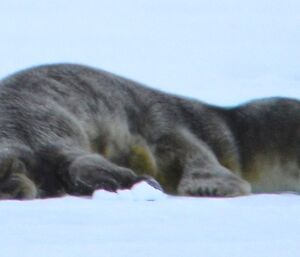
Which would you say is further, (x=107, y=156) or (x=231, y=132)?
(x=231, y=132)

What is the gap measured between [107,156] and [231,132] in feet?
2.65

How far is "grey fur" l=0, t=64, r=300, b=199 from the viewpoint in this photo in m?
4.66

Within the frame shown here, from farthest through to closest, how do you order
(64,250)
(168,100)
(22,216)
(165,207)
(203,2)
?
(203,2)
(168,100)
(165,207)
(22,216)
(64,250)

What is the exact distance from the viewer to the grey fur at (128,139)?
4664 mm

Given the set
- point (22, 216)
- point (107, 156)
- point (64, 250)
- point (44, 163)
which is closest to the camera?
point (64, 250)

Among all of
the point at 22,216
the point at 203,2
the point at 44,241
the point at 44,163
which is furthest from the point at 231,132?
the point at 203,2

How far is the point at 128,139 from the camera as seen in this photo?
5266 mm

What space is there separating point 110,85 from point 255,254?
2.21m

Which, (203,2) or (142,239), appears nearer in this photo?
(142,239)

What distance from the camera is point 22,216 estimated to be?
12.8ft

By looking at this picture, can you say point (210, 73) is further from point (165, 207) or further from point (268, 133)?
point (165, 207)

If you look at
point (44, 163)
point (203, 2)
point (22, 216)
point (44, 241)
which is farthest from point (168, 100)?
point (203, 2)

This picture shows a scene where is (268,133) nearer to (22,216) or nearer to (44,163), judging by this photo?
(44,163)

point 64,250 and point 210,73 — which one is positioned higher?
point 64,250
